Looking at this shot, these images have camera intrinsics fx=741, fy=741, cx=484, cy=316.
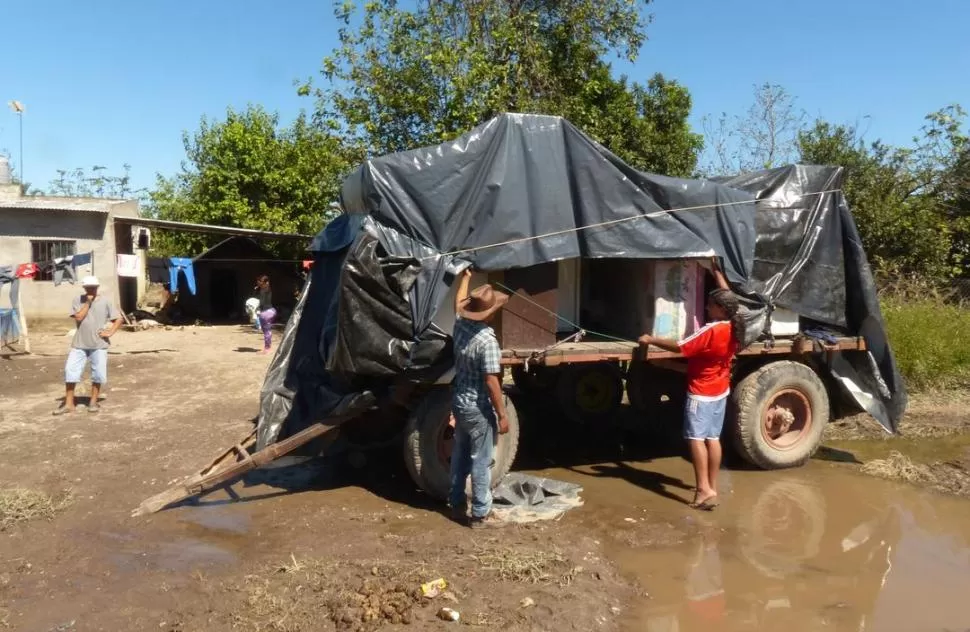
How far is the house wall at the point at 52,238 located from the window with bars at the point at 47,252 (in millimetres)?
104

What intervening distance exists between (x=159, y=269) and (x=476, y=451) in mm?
18974

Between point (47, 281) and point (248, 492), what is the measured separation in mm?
14340

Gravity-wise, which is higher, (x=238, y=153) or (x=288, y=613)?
(x=238, y=153)

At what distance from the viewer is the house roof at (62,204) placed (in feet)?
56.6

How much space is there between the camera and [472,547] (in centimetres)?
493

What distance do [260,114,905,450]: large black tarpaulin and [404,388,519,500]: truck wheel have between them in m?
0.31

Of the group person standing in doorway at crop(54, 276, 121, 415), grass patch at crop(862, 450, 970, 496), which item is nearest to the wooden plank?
grass patch at crop(862, 450, 970, 496)

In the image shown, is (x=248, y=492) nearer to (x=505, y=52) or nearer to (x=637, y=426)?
(x=637, y=426)

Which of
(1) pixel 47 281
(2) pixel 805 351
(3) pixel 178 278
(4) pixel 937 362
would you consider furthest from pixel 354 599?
(3) pixel 178 278

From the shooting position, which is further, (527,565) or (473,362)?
(473,362)

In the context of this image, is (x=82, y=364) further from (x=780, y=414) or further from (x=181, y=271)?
(x=181, y=271)

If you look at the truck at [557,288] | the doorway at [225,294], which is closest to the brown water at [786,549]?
the truck at [557,288]

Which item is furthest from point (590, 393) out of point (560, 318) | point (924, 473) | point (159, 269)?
point (159, 269)

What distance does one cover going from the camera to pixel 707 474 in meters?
5.92
